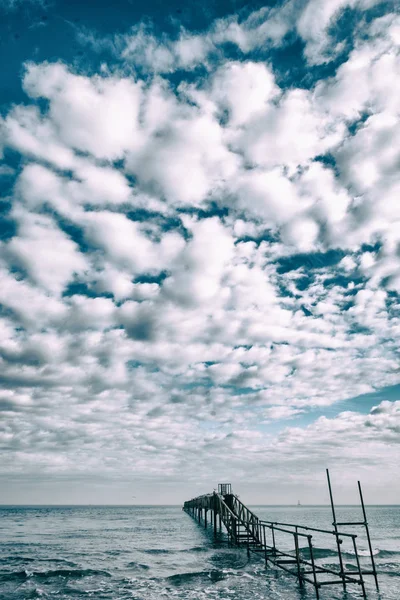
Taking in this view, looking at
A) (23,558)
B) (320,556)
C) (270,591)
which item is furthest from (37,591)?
Result: (320,556)

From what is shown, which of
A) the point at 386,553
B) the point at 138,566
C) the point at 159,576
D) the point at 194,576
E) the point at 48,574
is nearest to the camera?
the point at 194,576

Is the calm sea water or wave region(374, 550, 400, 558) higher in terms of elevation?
the calm sea water

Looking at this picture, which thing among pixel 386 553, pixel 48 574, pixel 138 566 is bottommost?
pixel 386 553

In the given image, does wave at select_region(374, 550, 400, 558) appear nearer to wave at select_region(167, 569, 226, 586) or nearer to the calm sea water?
the calm sea water

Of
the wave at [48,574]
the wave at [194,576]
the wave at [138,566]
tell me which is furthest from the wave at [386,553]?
the wave at [48,574]

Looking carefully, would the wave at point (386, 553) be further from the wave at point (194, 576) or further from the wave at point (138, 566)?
the wave at point (138, 566)

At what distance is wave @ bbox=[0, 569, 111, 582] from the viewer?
874 inches

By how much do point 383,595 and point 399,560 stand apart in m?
16.4

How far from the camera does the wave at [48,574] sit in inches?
874

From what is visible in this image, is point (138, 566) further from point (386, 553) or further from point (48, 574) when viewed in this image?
point (386, 553)

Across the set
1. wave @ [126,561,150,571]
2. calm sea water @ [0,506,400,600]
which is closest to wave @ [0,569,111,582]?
calm sea water @ [0,506,400,600]

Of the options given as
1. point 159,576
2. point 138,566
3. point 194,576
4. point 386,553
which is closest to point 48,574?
point 138,566

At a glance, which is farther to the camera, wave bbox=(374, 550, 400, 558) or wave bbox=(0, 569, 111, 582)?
wave bbox=(374, 550, 400, 558)

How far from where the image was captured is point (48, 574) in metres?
23.3
